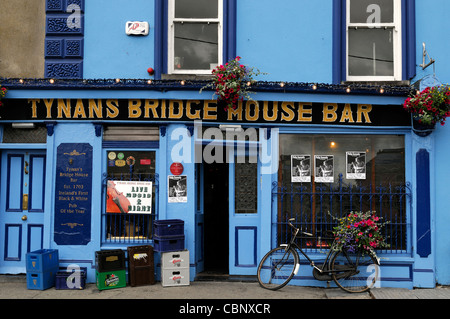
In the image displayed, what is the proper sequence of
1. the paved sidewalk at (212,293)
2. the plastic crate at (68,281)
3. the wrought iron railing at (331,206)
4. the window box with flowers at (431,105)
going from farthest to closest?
1. the wrought iron railing at (331,206)
2. the plastic crate at (68,281)
3. the window box with flowers at (431,105)
4. the paved sidewalk at (212,293)

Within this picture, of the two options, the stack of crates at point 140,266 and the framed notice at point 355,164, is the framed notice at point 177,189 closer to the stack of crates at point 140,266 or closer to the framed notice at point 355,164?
the stack of crates at point 140,266

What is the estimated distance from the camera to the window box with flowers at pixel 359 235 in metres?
7.78

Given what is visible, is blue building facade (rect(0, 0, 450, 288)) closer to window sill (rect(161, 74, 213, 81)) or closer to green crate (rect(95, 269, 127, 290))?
window sill (rect(161, 74, 213, 81))

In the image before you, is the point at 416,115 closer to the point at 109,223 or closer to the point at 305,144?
the point at 305,144

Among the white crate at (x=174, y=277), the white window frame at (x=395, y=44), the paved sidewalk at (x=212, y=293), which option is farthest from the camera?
the white window frame at (x=395, y=44)

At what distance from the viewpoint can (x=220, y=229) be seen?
33.8 ft

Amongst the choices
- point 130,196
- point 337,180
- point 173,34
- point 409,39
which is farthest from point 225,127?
point 409,39

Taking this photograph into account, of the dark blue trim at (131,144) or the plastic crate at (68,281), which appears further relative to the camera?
the dark blue trim at (131,144)

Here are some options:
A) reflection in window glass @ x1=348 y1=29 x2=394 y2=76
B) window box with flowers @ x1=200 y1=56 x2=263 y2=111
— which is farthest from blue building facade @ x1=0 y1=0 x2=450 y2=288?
window box with flowers @ x1=200 y1=56 x2=263 y2=111

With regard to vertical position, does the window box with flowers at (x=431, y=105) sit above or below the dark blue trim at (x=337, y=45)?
below

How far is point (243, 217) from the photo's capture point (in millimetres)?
8688

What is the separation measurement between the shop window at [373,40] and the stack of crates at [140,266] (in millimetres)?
5010

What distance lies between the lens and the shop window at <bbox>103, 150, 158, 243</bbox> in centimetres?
852

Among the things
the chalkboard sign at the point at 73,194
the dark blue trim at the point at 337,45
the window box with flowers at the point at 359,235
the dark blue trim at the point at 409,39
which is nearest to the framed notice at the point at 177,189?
the chalkboard sign at the point at 73,194
